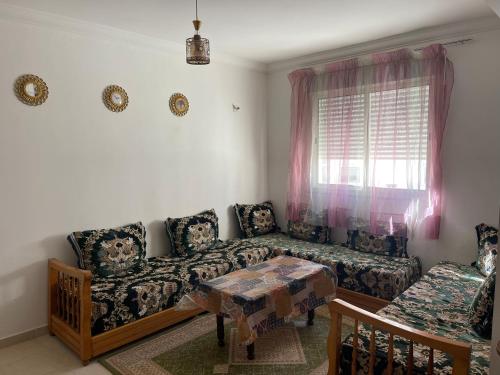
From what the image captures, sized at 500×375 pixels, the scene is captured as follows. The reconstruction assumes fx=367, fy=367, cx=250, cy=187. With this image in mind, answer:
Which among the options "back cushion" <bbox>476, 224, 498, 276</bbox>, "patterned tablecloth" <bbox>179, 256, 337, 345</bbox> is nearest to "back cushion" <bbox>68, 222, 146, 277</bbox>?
"patterned tablecloth" <bbox>179, 256, 337, 345</bbox>

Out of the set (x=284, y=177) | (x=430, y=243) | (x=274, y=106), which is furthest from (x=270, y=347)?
(x=274, y=106)

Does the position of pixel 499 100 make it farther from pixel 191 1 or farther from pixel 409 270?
pixel 191 1

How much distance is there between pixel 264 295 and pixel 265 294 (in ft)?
0.04

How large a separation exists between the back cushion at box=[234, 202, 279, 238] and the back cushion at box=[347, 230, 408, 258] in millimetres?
1021

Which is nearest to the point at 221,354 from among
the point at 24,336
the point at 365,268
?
the point at 365,268

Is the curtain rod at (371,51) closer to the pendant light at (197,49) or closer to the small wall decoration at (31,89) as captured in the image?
the pendant light at (197,49)

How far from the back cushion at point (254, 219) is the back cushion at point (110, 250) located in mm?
1358

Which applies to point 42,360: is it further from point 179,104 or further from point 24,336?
point 179,104

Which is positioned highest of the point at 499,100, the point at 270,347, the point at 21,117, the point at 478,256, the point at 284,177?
the point at 499,100

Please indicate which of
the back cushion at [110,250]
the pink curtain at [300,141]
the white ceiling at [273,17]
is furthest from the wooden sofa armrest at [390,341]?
the pink curtain at [300,141]

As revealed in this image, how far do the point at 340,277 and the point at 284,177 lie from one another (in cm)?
165

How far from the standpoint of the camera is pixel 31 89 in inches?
110

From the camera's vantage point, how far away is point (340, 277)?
3.38 m

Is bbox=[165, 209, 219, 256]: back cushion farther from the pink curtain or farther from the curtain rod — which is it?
the curtain rod
